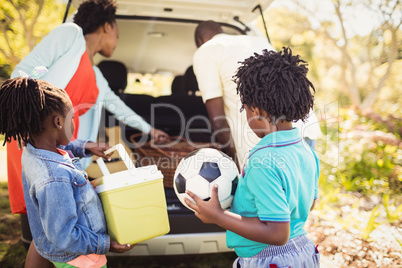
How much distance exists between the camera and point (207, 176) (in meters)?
1.58

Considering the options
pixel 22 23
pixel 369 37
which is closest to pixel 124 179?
pixel 22 23

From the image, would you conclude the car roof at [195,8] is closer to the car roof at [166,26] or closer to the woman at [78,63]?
the car roof at [166,26]

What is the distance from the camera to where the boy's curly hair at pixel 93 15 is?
2369 mm

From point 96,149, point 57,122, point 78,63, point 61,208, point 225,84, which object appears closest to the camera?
point 61,208

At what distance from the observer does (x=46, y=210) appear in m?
1.36

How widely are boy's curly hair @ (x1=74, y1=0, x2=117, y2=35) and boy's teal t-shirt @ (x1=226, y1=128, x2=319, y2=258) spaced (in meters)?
1.60

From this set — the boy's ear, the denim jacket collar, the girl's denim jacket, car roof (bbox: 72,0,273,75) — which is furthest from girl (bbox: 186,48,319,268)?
car roof (bbox: 72,0,273,75)

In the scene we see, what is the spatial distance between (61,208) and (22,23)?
6177mm

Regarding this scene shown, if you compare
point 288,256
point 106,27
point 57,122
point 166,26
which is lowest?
point 288,256

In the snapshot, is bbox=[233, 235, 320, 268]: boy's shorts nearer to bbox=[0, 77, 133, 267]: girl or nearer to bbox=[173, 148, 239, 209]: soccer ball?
bbox=[173, 148, 239, 209]: soccer ball

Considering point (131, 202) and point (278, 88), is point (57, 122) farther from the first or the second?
point (278, 88)

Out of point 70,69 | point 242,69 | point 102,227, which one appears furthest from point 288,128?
point 70,69

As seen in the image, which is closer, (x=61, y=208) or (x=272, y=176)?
(x=272, y=176)

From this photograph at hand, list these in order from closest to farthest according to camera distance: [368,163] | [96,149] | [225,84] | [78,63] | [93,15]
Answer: [96,149] < [78,63] < [225,84] < [93,15] < [368,163]
